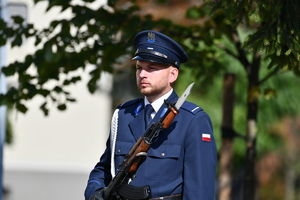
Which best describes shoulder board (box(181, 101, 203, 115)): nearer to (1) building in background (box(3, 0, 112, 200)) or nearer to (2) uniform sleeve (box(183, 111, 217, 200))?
(2) uniform sleeve (box(183, 111, 217, 200))

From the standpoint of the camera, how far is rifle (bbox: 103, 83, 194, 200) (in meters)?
2.91

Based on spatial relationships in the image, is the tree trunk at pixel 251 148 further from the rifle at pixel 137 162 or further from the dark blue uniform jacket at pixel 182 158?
the rifle at pixel 137 162

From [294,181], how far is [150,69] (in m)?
9.29

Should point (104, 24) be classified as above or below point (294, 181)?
above

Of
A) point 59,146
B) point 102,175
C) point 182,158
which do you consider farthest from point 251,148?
point 59,146

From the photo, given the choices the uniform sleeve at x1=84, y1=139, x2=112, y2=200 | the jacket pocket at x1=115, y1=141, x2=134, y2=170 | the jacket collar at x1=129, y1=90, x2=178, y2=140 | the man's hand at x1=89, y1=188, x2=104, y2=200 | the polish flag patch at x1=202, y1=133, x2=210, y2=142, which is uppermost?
the jacket collar at x1=129, y1=90, x2=178, y2=140

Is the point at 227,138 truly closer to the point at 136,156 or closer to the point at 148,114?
the point at 148,114

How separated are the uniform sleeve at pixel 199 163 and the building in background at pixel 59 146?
8.17 m

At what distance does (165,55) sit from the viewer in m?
3.05

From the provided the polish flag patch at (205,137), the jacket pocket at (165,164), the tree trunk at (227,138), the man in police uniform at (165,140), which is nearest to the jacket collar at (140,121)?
the man in police uniform at (165,140)

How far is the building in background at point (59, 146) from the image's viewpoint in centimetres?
1110

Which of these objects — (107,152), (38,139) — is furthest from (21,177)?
(107,152)

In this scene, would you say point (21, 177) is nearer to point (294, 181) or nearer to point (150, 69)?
point (294, 181)

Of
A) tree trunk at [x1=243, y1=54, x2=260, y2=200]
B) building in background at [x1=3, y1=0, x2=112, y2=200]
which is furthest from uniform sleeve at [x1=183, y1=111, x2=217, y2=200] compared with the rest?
building in background at [x1=3, y1=0, x2=112, y2=200]
